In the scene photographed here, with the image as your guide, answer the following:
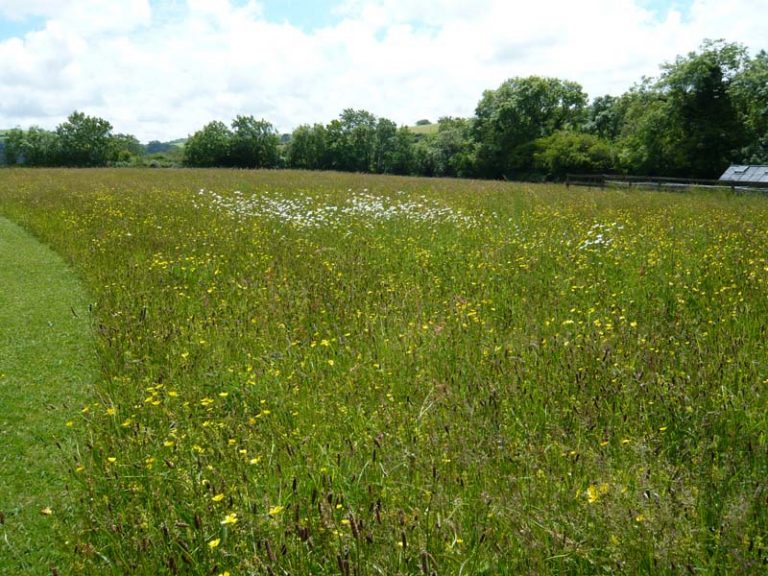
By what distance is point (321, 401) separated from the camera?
15.2 feet

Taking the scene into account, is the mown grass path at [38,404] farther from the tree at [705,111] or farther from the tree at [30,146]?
the tree at [30,146]

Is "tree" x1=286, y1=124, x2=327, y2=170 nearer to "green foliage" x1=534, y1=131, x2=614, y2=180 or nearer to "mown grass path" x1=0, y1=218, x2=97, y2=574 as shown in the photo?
"green foliage" x1=534, y1=131, x2=614, y2=180

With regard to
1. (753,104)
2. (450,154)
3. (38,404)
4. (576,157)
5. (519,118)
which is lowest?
(38,404)

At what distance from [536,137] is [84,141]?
203 feet

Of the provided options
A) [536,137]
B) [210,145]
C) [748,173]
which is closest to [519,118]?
[536,137]

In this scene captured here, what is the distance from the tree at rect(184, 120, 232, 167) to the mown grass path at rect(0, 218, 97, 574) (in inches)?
2493

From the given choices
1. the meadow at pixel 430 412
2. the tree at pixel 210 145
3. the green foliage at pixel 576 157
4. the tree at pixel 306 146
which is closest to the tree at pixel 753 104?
the green foliage at pixel 576 157

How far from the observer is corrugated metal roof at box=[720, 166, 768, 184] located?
3492 centimetres

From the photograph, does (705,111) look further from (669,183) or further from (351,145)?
(351,145)

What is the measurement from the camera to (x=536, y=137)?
6456 cm

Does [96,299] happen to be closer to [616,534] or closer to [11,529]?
[11,529]

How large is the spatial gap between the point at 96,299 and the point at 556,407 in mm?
6638

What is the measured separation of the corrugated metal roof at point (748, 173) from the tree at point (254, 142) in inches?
2078

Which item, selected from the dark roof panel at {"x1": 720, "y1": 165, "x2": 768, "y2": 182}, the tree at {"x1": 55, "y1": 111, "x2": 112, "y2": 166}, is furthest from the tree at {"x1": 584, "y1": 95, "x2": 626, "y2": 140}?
the tree at {"x1": 55, "y1": 111, "x2": 112, "y2": 166}
